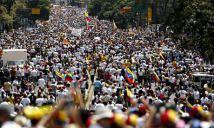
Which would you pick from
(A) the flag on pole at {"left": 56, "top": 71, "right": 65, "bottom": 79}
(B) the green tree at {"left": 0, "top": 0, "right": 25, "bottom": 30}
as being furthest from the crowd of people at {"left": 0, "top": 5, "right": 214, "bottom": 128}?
(B) the green tree at {"left": 0, "top": 0, "right": 25, "bottom": 30}

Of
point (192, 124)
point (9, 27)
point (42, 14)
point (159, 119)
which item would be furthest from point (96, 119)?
point (42, 14)

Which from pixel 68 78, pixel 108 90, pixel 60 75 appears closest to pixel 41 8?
pixel 60 75

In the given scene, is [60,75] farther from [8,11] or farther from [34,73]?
[8,11]

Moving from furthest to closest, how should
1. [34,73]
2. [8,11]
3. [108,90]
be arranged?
1. [8,11]
2. [34,73]
3. [108,90]

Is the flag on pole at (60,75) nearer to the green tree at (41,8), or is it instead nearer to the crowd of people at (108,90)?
the crowd of people at (108,90)

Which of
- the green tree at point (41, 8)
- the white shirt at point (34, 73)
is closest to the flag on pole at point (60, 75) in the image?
the white shirt at point (34, 73)

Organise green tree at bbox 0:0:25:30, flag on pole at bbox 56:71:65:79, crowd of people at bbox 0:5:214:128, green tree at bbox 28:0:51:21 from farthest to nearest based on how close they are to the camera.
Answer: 1. green tree at bbox 28:0:51:21
2. green tree at bbox 0:0:25:30
3. flag on pole at bbox 56:71:65:79
4. crowd of people at bbox 0:5:214:128

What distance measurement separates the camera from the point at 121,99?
2403cm

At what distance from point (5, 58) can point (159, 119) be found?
98.5ft

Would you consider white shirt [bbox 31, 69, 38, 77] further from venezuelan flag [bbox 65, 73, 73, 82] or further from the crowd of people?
venezuelan flag [bbox 65, 73, 73, 82]

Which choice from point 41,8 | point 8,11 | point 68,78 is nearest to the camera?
point 68,78

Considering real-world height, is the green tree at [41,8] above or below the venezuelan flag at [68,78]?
above

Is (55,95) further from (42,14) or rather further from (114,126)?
(42,14)

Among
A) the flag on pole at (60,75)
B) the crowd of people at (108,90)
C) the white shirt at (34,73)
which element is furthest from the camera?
the white shirt at (34,73)
